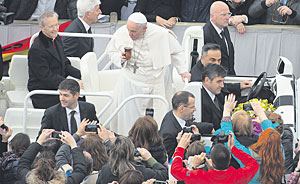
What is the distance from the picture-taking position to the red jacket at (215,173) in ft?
22.7

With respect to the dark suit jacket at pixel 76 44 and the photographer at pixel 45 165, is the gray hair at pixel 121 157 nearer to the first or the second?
the photographer at pixel 45 165

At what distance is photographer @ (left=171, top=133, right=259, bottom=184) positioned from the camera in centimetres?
688

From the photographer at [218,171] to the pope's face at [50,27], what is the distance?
3122 millimetres

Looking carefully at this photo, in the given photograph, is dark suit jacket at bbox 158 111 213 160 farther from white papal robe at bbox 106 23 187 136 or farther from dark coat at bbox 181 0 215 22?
dark coat at bbox 181 0 215 22

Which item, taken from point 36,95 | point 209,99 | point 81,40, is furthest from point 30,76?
point 209,99

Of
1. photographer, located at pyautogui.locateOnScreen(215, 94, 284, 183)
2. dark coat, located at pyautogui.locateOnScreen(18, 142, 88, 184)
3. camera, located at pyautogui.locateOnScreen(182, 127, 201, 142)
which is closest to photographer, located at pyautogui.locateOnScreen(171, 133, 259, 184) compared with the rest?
photographer, located at pyautogui.locateOnScreen(215, 94, 284, 183)

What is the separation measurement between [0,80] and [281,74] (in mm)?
3508

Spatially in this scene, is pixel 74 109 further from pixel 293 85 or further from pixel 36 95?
pixel 293 85

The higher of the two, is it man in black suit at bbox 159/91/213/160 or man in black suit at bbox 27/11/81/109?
man in black suit at bbox 27/11/81/109

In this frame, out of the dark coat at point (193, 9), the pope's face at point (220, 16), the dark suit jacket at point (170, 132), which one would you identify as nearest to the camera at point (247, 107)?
the dark suit jacket at point (170, 132)

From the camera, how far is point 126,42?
9.97 m

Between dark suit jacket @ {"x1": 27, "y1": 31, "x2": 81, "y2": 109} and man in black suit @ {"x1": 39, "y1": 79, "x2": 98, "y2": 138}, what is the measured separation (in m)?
1.20

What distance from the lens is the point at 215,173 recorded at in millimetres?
6926

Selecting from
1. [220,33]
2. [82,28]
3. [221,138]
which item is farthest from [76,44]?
[221,138]
